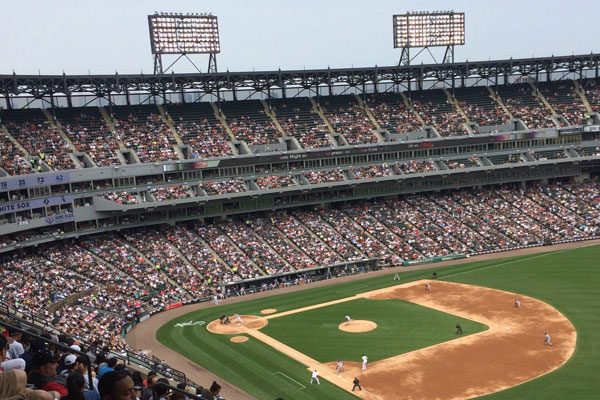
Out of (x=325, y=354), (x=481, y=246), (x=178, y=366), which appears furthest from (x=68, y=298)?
(x=481, y=246)

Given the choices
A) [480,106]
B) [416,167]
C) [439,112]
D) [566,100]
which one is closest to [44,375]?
[416,167]

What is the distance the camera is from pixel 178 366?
126 ft

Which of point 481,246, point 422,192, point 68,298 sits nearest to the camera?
point 68,298

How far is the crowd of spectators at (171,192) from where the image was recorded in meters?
62.2

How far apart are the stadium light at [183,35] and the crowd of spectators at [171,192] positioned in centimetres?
1733

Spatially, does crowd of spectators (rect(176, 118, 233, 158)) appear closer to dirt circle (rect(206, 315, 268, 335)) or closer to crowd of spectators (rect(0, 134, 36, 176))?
crowd of spectators (rect(0, 134, 36, 176))

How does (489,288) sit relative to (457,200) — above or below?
below

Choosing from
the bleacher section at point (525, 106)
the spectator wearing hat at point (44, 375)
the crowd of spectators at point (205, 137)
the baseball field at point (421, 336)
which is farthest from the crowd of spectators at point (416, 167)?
the spectator wearing hat at point (44, 375)

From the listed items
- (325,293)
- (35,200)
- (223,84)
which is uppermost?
(223,84)

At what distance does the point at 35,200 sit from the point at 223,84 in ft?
91.5

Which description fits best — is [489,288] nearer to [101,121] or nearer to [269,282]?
[269,282]

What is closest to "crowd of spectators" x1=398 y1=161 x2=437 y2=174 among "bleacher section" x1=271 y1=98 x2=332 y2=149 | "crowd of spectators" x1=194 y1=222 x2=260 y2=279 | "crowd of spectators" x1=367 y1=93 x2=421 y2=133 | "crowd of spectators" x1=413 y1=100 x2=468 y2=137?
"crowd of spectators" x1=367 y1=93 x2=421 y2=133

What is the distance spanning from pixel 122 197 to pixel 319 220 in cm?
2356

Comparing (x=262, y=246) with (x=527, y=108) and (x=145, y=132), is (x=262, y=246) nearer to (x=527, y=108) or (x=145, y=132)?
(x=145, y=132)
